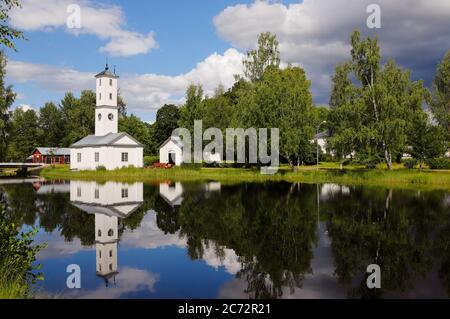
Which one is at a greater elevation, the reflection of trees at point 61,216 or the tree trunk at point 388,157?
the tree trunk at point 388,157

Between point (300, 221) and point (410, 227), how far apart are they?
459 cm

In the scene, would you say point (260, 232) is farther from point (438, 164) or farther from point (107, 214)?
point (438, 164)

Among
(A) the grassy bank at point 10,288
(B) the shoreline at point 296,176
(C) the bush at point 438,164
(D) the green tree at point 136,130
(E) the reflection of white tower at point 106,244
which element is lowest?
(E) the reflection of white tower at point 106,244

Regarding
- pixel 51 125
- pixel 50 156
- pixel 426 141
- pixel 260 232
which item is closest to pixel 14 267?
pixel 260 232

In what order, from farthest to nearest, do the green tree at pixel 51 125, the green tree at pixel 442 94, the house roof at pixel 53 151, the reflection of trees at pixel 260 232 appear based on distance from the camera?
the green tree at pixel 51 125 → the house roof at pixel 53 151 → the green tree at pixel 442 94 → the reflection of trees at pixel 260 232

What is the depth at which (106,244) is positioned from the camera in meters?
14.0

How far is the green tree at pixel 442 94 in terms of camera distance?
49.4 m

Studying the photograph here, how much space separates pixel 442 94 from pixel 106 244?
50.8 metres

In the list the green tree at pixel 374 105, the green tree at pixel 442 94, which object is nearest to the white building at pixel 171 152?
the green tree at pixel 374 105

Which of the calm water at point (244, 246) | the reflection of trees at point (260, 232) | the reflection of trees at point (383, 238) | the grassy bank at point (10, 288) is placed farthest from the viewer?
the reflection of trees at point (260, 232)

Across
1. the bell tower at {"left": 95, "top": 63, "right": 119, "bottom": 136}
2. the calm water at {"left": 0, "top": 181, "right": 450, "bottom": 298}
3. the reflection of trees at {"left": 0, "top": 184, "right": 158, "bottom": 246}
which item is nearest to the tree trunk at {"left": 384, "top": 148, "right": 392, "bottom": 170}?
the calm water at {"left": 0, "top": 181, "right": 450, "bottom": 298}

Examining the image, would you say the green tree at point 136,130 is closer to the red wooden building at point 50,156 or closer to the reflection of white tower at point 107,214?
the red wooden building at point 50,156

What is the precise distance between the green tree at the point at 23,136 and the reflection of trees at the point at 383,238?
81846 millimetres

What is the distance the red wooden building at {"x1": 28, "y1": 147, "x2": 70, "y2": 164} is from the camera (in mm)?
80000
